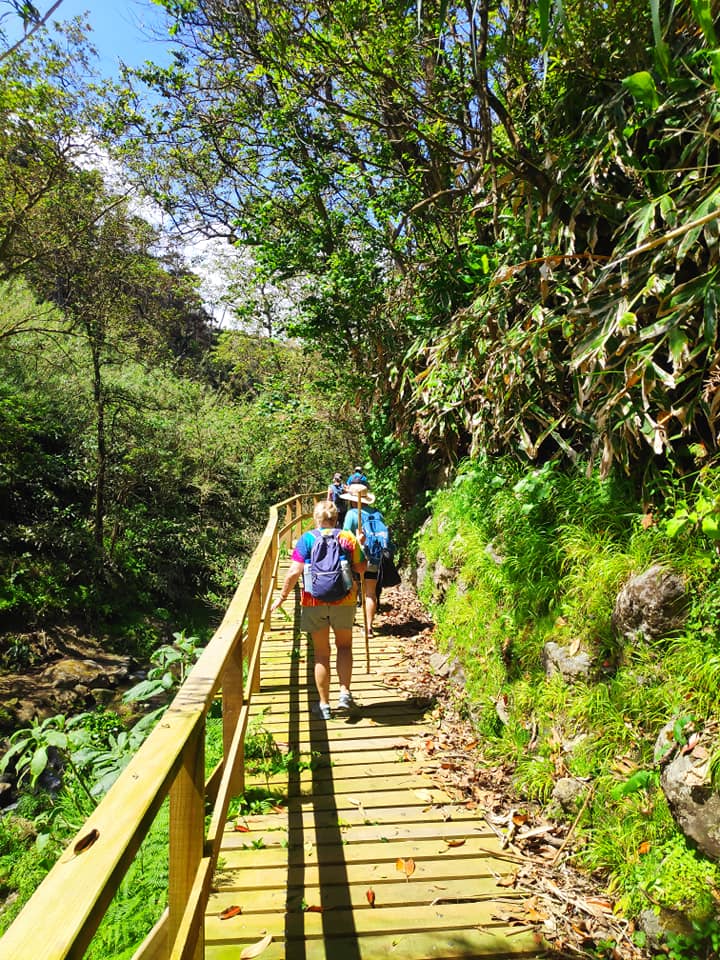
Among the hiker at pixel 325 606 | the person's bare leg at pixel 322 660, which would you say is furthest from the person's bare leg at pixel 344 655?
the person's bare leg at pixel 322 660

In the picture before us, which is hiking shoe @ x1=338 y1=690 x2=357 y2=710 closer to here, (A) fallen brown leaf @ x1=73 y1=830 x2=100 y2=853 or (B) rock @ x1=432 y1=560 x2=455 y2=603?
(B) rock @ x1=432 y1=560 x2=455 y2=603

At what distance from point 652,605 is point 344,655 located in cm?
285

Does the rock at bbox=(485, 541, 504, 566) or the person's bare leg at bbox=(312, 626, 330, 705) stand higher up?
the rock at bbox=(485, 541, 504, 566)

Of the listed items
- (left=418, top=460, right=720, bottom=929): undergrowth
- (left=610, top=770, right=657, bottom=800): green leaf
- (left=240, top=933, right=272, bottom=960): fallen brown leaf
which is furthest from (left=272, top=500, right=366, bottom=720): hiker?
(left=610, top=770, right=657, bottom=800): green leaf

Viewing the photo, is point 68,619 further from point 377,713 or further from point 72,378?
point 377,713

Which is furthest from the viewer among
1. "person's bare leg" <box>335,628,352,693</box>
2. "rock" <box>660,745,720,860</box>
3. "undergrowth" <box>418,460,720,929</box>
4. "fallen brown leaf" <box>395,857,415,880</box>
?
"person's bare leg" <box>335,628,352,693</box>

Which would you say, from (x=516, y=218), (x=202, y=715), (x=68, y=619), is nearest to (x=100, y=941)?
(x=202, y=715)

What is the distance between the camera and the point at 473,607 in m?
5.59

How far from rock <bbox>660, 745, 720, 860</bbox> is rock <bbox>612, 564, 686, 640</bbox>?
0.65 m

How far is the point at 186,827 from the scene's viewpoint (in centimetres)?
206

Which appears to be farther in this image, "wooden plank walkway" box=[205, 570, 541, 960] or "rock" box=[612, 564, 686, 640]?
"rock" box=[612, 564, 686, 640]

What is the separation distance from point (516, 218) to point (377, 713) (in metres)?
4.73

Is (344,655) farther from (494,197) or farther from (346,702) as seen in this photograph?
(494,197)

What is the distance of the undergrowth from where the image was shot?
280cm
